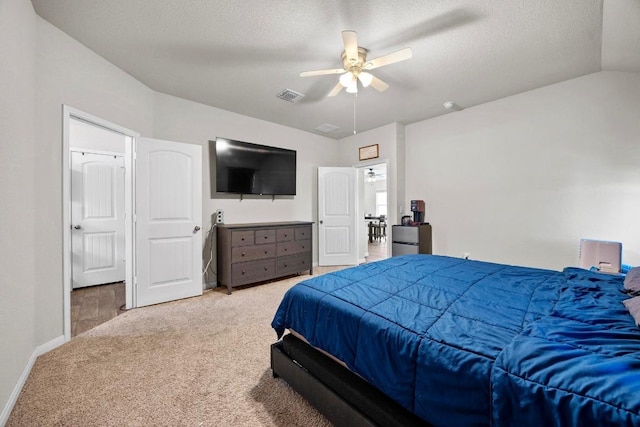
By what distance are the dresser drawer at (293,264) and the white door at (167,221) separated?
1.15 m

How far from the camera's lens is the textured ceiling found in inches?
75.7

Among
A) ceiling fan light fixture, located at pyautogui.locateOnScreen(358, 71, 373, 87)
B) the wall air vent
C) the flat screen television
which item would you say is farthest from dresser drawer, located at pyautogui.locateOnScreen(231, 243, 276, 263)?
ceiling fan light fixture, located at pyautogui.locateOnScreen(358, 71, 373, 87)

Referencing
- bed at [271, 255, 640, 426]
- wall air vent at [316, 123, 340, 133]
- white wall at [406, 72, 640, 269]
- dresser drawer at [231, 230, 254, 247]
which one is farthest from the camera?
wall air vent at [316, 123, 340, 133]

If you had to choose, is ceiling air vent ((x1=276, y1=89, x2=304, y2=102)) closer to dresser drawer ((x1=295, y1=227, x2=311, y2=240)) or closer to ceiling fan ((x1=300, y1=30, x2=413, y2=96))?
ceiling fan ((x1=300, y1=30, x2=413, y2=96))

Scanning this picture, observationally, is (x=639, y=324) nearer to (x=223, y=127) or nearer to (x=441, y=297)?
(x=441, y=297)

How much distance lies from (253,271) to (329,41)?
2.95m

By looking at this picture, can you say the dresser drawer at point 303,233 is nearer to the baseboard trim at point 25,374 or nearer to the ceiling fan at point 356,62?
the ceiling fan at point 356,62

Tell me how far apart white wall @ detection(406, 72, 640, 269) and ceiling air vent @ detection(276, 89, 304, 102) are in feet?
7.44

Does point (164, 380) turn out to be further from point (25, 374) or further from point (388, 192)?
point (388, 192)

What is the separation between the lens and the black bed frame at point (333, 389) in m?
1.11

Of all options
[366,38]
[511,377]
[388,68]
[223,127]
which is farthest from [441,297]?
[223,127]

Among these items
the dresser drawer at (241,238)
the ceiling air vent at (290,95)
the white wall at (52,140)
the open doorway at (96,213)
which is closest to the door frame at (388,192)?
the ceiling air vent at (290,95)

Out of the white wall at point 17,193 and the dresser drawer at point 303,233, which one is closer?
the white wall at point 17,193

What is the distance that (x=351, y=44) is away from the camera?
2041 mm
